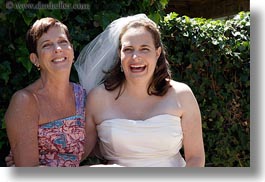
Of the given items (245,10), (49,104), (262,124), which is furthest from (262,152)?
(245,10)

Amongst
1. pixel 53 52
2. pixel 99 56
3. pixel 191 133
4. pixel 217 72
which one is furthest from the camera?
pixel 217 72

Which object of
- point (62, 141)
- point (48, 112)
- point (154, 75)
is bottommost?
point (62, 141)

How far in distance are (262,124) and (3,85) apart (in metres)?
1.07

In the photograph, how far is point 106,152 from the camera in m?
1.79

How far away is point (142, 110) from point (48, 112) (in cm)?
35

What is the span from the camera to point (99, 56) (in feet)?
6.49

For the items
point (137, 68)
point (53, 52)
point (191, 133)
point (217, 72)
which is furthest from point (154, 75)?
point (217, 72)

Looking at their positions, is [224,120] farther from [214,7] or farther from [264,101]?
[264,101]

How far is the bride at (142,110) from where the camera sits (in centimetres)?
173

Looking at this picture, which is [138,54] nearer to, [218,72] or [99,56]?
[99,56]

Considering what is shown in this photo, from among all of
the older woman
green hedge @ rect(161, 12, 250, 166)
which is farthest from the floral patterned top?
green hedge @ rect(161, 12, 250, 166)

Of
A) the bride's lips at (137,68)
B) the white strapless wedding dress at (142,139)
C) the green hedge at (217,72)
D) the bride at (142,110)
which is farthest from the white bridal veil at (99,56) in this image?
the green hedge at (217,72)

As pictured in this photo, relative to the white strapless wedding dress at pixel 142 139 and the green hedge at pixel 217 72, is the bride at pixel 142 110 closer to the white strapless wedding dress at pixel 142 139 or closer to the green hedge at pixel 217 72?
the white strapless wedding dress at pixel 142 139

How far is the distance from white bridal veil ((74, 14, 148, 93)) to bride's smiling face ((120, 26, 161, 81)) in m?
0.11
